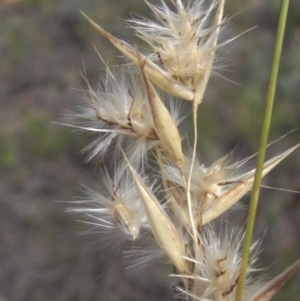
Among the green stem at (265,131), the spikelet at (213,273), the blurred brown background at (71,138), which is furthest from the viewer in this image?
the blurred brown background at (71,138)

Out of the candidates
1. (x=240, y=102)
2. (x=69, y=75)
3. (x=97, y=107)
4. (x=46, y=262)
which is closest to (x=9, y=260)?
(x=46, y=262)

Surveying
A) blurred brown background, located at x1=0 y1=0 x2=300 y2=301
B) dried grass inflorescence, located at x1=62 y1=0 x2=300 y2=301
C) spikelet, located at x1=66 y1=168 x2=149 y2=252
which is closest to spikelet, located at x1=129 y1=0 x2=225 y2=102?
dried grass inflorescence, located at x1=62 y1=0 x2=300 y2=301

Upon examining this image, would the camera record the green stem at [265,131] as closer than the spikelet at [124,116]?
Yes

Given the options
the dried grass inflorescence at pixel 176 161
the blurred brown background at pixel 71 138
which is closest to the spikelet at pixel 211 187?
the dried grass inflorescence at pixel 176 161

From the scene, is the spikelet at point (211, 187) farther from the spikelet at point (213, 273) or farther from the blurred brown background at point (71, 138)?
the blurred brown background at point (71, 138)

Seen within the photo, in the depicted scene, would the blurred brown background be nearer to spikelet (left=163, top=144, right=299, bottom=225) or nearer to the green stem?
spikelet (left=163, top=144, right=299, bottom=225)

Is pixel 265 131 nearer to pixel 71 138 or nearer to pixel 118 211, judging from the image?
pixel 118 211
